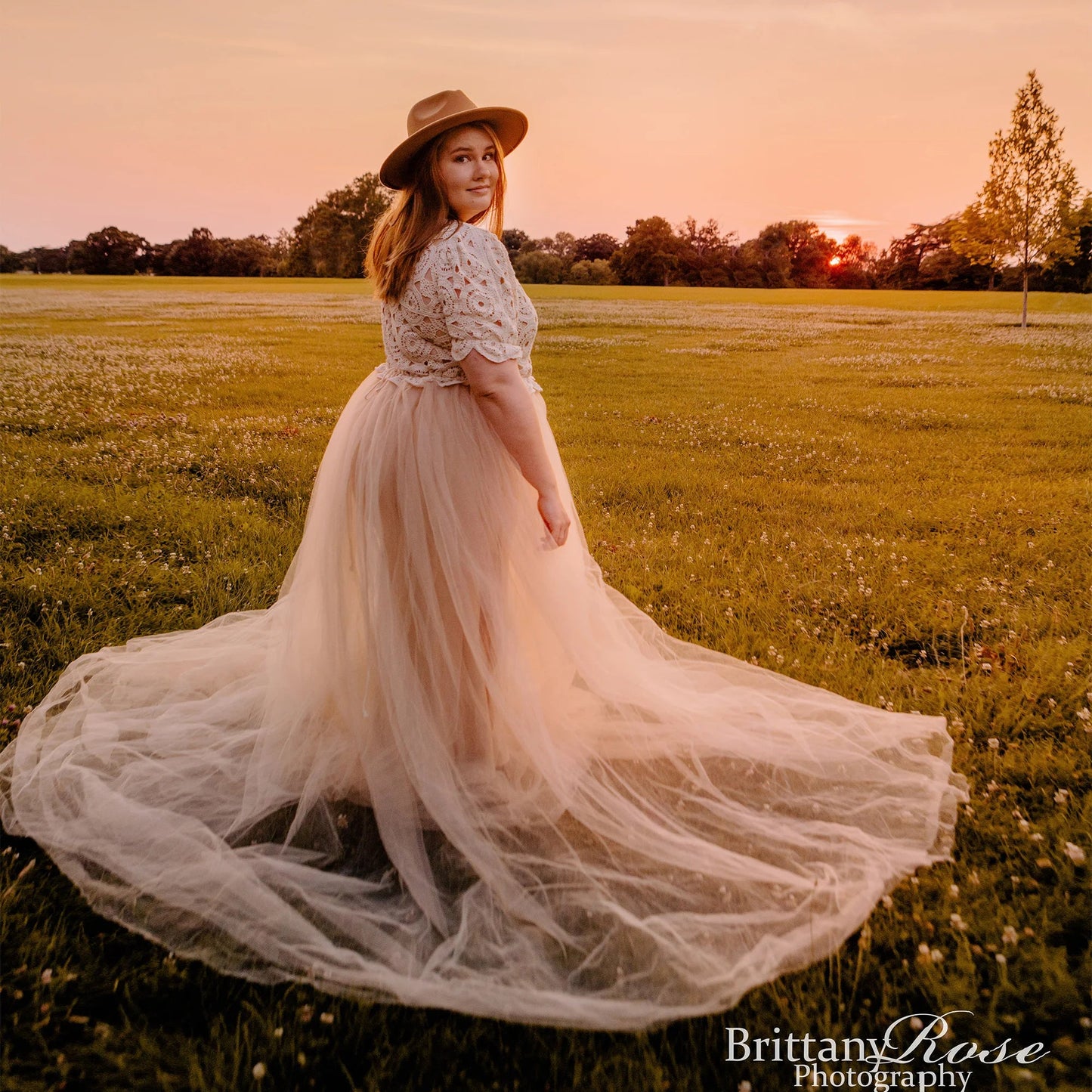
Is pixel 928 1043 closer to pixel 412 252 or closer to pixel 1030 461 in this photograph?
A: pixel 412 252

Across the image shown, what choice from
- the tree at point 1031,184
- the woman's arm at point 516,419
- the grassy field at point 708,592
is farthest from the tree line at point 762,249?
the woman's arm at point 516,419

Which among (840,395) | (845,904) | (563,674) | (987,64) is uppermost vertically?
(987,64)

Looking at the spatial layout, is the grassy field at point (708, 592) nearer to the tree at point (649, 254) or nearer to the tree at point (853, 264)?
the tree at point (853, 264)

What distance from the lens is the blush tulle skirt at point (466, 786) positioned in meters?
2.52

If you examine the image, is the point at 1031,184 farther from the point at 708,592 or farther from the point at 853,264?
the point at 708,592

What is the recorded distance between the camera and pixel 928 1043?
2307mm

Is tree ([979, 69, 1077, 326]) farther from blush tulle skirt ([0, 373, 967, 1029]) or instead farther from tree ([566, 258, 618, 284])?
blush tulle skirt ([0, 373, 967, 1029])

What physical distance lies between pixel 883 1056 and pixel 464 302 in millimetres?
2689

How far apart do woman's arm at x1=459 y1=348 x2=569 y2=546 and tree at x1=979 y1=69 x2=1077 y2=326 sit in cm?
1606

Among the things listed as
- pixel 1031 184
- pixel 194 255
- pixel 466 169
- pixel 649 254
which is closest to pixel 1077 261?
pixel 1031 184

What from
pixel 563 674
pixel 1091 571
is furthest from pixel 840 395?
pixel 563 674

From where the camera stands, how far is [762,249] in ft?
77.9

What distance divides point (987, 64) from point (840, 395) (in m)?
4.58

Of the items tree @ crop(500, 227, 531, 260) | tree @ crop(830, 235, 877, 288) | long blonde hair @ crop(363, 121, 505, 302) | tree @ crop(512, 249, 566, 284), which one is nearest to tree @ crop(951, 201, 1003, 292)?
tree @ crop(830, 235, 877, 288)
